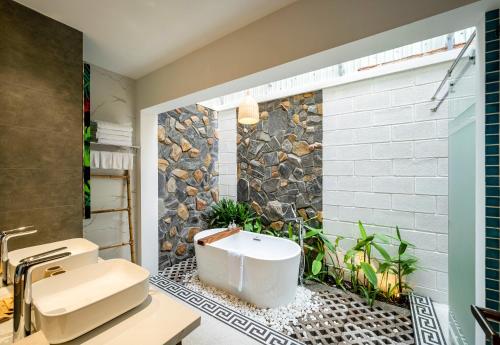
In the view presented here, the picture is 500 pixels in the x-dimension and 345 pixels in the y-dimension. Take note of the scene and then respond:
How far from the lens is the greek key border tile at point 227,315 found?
177cm

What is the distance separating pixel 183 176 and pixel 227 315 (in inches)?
78.1

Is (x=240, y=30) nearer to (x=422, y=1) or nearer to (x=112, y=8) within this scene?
(x=112, y=8)

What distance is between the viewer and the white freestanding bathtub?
6.95 feet

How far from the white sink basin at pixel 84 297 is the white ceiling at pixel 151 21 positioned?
1722 millimetres

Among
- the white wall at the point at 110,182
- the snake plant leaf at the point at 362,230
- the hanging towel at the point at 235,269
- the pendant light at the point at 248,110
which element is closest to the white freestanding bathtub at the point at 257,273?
the hanging towel at the point at 235,269

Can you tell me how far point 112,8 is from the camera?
59.6 inches

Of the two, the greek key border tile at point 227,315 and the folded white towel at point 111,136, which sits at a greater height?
the folded white towel at point 111,136

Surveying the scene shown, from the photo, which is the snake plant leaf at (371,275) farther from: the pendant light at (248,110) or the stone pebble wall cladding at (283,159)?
the pendant light at (248,110)

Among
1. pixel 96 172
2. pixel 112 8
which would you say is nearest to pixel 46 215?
pixel 96 172

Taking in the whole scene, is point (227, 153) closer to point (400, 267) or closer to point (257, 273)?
point (257, 273)

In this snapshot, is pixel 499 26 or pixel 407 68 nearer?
pixel 499 26

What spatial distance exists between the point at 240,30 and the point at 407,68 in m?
1.89

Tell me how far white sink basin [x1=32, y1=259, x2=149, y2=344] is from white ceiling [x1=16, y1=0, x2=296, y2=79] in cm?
172

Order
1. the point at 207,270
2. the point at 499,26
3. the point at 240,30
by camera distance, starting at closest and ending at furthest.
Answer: the point at 499,26 < the point at 240,30 < the point at 207,270
